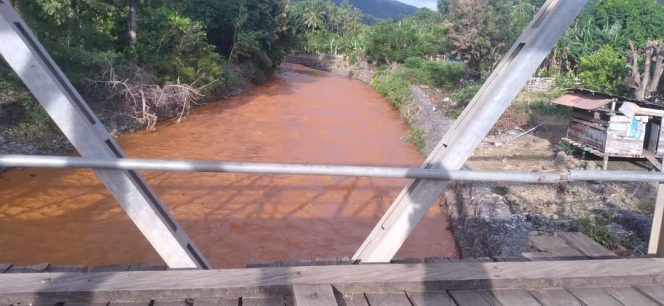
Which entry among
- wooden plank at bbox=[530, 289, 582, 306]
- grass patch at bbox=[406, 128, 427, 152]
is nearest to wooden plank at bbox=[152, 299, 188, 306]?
wooden plank at bbox=[530, 289, 582, 306]

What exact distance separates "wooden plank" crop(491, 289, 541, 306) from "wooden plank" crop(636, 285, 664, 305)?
501 mm

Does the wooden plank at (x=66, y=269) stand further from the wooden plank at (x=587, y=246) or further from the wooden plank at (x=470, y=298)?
the wooden plank at (x=587, y=246)

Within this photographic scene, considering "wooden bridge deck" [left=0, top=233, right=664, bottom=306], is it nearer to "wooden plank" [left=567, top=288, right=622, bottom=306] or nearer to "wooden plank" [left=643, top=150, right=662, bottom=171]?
"wooden plank" [left=567, top=288, right=622, bottom=306]

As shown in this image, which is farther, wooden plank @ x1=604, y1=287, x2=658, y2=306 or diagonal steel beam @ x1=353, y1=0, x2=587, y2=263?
wooden plank @ x1=604, y1=287, x2=658, y2=306

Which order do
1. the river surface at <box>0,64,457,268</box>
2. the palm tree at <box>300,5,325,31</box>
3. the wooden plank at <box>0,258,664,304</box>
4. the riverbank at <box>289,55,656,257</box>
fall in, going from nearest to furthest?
1. the wooden plank at <box>0,258,664,304</box>
2. the riverbank at <box>289,55,656,257</box>
3. the river surface at <box>0,64,457,268</box>
4. the palm tree at <box>300,5,325,31</box>

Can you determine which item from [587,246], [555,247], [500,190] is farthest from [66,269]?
[500,190]

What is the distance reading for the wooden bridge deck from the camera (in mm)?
1848

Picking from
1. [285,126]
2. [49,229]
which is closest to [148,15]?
[285,126]

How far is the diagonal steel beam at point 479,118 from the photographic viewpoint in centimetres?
187

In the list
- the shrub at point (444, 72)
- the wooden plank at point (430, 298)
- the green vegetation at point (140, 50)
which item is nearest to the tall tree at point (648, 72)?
the shrub at point (444, 72)

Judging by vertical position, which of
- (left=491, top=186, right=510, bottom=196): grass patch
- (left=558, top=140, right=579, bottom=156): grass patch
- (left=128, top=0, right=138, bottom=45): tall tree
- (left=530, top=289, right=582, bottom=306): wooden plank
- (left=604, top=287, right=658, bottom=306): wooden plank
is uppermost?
(left=128, top=0, right=138, bottom=45): tall tree

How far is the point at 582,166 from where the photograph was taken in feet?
35.3

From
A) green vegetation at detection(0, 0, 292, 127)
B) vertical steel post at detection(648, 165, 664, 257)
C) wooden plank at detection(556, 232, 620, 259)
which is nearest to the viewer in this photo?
vertical steel post at detection(648, 165, 664, 257)

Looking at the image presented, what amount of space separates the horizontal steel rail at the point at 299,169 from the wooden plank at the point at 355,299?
0.47 m
